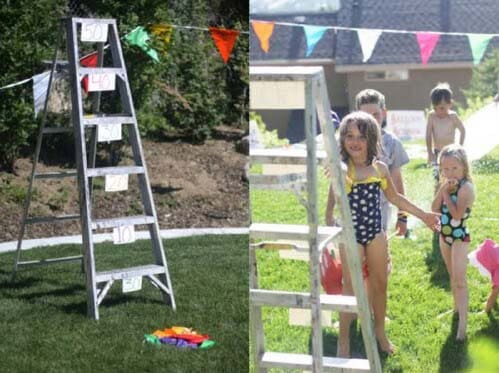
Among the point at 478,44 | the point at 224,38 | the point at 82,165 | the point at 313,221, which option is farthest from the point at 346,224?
the point at 82,165

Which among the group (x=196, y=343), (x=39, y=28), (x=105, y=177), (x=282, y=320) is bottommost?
(x=196, y=343)

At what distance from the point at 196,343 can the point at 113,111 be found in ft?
3.40

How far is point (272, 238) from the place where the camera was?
314cm

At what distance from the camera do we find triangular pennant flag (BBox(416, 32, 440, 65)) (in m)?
3.04

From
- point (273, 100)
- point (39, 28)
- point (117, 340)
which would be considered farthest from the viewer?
point (117, 340)

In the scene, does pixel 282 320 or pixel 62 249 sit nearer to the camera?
pixel 282 320

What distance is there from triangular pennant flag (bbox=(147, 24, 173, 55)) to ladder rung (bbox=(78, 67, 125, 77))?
0.61 ft

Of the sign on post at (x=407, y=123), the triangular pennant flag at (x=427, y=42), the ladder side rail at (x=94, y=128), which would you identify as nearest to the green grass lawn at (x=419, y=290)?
the sign on post at (x=407, y=123)

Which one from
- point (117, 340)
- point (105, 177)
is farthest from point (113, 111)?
point (117, 340)

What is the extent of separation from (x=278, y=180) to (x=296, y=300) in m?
0.38

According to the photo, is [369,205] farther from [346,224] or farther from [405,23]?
[405,23]

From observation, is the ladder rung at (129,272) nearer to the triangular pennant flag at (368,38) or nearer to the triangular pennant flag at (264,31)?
the triangular pennant flag at (264,31)

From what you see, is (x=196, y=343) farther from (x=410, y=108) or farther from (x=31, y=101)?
(x=410, y=108)

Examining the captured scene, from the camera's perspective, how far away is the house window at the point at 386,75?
10.2 ft
